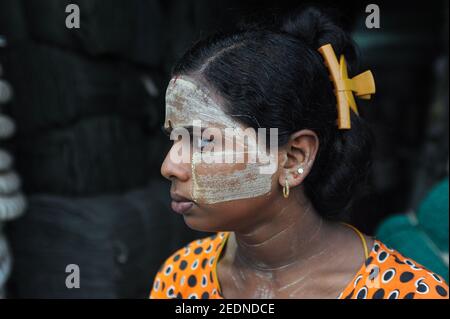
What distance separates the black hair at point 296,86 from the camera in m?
1.03

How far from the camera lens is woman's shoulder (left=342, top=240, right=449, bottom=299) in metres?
1.02

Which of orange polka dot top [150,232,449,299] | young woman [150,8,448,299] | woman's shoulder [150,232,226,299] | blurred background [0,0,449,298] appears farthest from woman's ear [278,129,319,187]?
blurred background [0,0,449,298]

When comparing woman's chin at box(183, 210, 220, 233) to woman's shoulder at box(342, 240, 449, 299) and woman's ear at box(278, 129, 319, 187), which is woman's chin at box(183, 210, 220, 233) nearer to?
woman's ear at box(278, 129, 319, 187)

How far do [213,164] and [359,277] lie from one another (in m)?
0.41

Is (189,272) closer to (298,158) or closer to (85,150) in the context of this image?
(298,158)

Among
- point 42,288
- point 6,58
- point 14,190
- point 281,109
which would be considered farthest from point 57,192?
point 281,109

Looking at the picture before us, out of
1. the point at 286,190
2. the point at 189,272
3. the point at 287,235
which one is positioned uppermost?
the point at 286,190

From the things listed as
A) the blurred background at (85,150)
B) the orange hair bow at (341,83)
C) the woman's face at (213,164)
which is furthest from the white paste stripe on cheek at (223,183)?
the blurred background at (85,150)

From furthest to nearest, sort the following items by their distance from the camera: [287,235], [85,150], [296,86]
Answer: [85,150], [287,235], [296,86]

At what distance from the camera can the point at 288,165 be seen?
3.59ft

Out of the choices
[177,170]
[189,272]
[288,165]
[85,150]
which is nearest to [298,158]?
[288,165]

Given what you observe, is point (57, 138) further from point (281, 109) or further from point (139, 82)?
point (281, 109)

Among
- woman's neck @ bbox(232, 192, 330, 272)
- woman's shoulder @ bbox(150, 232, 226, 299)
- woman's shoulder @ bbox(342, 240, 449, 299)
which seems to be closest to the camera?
woman's shoulder @ bbox(342, 240, 449, 299)

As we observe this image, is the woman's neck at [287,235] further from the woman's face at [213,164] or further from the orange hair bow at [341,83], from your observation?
the orange hair bow at [341,83]
